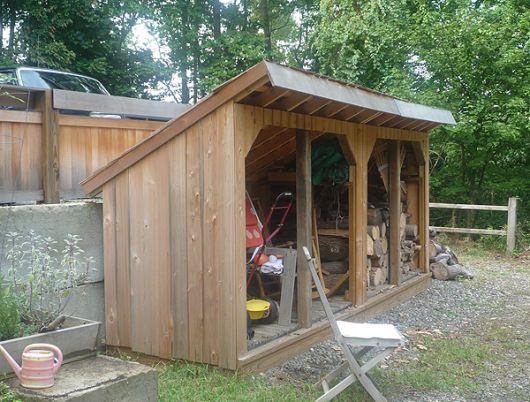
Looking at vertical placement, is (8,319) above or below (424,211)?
below

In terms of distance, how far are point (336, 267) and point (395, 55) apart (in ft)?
27.5

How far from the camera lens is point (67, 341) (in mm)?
3510

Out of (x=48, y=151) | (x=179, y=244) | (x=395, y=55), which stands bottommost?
(x=179, y=244)

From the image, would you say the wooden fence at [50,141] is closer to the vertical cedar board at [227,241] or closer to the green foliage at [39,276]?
the green foliage at [39,276]

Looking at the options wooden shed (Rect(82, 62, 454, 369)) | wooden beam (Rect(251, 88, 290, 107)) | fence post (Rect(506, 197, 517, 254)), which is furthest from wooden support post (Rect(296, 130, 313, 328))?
fence post (Rect(506, 197, 517, 254))

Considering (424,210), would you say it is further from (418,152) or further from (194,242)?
(194,242)

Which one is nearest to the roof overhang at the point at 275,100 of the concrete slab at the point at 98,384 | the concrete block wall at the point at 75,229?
the concrete block wall at the point at 75,229

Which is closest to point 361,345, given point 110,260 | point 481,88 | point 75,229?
point 110,260

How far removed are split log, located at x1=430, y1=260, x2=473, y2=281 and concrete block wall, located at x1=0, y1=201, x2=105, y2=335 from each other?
584 cm

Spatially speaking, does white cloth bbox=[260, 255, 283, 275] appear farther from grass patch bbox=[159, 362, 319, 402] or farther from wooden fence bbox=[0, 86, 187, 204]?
wooden fence bbox=[0, 86, 187, 204]

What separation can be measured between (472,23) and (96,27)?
357 inches

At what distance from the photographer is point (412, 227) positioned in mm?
8539

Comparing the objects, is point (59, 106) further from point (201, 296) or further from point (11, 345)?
point (11, 345)

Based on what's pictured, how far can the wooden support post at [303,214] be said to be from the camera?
531cm
